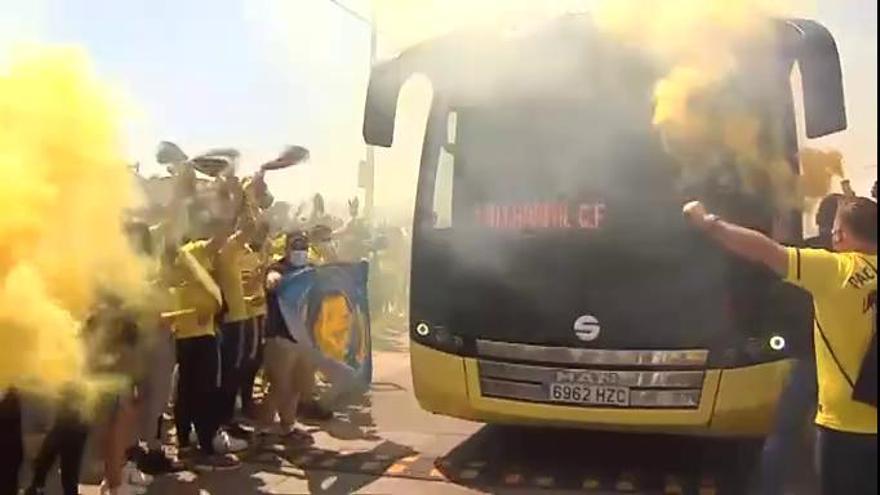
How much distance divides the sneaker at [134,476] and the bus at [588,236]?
813mm

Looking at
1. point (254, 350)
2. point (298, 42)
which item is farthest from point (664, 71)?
point (254, 350)

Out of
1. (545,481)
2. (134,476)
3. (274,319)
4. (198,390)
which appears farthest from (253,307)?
(545,481)

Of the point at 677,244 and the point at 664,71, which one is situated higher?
the point at 664,71

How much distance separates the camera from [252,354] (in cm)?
338

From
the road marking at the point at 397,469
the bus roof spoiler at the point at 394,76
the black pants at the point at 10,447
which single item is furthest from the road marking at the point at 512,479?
the black pants at the point at 10,447

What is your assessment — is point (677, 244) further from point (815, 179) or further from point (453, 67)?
point (453, 67)

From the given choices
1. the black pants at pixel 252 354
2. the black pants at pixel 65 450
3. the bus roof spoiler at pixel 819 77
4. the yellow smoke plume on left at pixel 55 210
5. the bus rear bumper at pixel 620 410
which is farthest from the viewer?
the black pants at pixel 252 354

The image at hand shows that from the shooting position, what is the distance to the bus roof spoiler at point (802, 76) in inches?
103

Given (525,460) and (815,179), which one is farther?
(525,460)

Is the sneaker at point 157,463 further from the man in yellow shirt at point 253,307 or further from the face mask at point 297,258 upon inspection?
the face mask at point 297,258

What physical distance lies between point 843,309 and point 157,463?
1774 millimetres

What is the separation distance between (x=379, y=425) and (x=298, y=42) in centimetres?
94

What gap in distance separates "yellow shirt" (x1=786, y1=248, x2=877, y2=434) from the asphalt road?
0.33 m

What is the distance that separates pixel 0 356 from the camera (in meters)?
2.76
